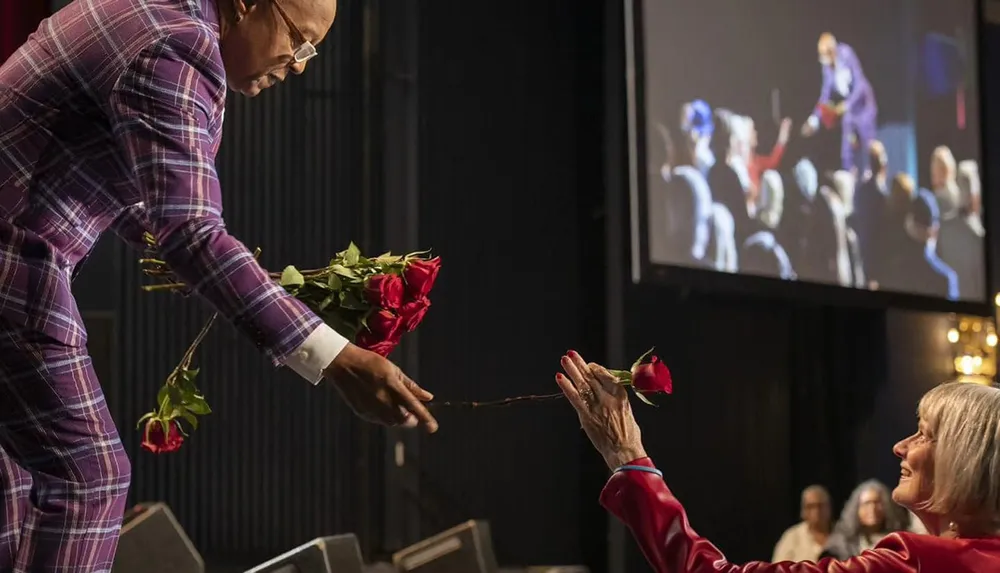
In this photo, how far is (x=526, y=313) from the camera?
19.5 feet

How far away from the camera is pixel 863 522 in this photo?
16.4 ft

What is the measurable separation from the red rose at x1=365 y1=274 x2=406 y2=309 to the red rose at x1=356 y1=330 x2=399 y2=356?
4 cm

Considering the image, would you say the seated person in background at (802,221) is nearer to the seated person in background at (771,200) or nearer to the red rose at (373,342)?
the seated person in background at (771,200)

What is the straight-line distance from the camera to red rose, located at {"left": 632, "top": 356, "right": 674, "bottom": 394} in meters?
1.36

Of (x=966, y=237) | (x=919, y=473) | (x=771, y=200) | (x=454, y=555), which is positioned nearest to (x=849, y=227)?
(x=771, y=200)

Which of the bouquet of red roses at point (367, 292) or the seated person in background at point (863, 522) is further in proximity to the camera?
the seated person in background at point (863, 522)

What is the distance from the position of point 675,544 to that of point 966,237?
5483mm

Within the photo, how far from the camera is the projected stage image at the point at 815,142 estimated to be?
5090 mm

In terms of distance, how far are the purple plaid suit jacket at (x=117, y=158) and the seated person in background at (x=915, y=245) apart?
523cm

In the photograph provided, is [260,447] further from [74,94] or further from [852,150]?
[74,94]

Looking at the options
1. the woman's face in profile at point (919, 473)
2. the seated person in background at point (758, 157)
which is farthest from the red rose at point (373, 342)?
the seated person in background at point (758, 157)

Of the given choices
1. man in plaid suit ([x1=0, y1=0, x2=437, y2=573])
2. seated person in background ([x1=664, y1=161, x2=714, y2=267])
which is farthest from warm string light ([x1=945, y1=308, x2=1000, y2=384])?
man in plaid suit ([x1=0, y1=0, x2=437, y2=573])

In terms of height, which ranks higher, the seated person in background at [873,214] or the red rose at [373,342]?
the seated person in background at [873,214]

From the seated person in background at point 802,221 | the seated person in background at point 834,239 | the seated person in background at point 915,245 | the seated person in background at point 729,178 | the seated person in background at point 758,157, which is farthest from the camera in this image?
the seated person in background at point 915,245
